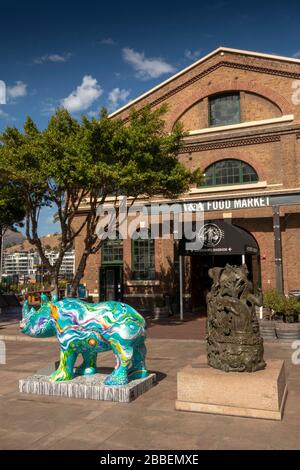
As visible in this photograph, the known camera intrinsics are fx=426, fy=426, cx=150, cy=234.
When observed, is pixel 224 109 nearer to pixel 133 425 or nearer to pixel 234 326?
pixel 234 326

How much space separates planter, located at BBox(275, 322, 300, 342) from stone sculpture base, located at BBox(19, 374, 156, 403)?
6.52 metres

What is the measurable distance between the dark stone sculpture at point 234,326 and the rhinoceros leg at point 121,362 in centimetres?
138

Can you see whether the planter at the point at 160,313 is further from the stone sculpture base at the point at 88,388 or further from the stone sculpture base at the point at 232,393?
the stone sculpture base at the point at 232,393

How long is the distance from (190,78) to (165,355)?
17.4 metres

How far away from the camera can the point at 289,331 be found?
13.2 meters

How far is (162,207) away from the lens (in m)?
22.3

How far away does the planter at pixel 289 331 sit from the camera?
13141mm

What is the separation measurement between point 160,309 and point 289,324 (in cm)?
869

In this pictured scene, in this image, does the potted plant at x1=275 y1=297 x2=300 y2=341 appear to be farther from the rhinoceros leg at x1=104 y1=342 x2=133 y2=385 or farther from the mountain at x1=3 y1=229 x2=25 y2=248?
the mountain at x1=3 y1=229 x2=25 y2=248

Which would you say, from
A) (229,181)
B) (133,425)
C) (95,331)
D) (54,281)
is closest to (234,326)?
(133,425)

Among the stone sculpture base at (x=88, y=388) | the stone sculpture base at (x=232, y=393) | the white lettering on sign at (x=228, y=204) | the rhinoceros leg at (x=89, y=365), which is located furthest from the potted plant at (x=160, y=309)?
the stone sculpture base at (x=232, y=393)

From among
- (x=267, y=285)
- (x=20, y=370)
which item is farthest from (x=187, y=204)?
(x=20, y=370)

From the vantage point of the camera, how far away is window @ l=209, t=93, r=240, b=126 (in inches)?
912
